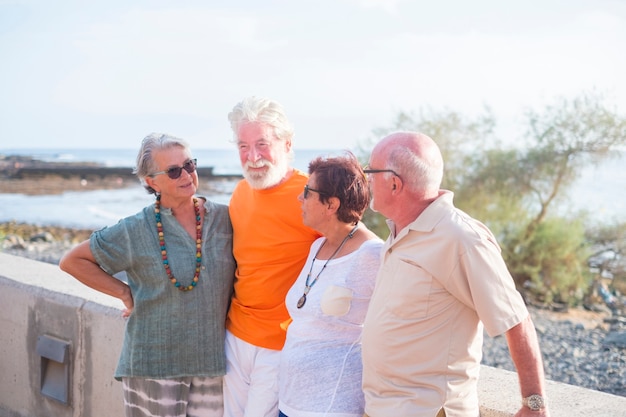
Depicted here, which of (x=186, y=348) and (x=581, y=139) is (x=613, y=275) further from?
(x=186, y=348)

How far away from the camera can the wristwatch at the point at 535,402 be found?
2209 millimetres

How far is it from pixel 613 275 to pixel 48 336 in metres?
11.8

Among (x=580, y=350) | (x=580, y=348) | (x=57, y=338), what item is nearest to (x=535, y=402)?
(x=57, y=338)

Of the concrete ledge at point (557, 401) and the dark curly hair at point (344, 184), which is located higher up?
the dark curly hair at point (344, 184)

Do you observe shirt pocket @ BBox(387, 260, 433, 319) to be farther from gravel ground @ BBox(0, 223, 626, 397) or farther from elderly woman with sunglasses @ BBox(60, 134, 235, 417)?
gravel ground @ BBox(0, 223, 626, 397)

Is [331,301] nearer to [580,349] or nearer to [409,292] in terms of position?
[409,292]

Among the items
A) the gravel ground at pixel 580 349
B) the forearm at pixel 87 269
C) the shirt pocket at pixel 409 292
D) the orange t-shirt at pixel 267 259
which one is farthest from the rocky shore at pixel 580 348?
the forearm at pixel 87 269

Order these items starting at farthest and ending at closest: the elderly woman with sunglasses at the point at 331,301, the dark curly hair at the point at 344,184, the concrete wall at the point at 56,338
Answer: the concrete wall at the point at 56,338, the dark curly hair at the point at 344,184, the elderly woman with sunglasses at the point at 331,301

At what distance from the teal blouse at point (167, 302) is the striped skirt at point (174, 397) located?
53 mm

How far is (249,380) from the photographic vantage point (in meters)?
3.07

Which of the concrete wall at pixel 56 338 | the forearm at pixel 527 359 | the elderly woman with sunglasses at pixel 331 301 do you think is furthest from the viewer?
the concrete wall at pixel 56 338

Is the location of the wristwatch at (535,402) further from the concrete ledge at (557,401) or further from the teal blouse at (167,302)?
the teal blouse at (167,302)

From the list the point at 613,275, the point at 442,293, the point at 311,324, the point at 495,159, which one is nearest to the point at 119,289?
the point at 311,324

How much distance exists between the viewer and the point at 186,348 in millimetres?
3066
